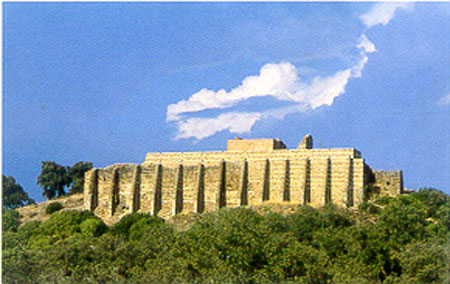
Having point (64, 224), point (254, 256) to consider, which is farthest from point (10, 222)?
point (254, 256)

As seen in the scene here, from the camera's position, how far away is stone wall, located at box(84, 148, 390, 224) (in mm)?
48375

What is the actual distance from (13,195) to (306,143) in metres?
29.3

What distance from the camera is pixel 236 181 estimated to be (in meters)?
51.2

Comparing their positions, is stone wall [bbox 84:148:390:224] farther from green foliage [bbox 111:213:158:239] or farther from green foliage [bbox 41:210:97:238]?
green foliage [bbox 41:210:97:238]

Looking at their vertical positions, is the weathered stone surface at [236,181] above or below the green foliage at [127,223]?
above

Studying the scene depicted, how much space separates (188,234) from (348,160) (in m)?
19.2

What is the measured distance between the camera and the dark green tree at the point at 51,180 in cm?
6556

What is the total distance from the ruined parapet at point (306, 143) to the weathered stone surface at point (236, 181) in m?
0.08

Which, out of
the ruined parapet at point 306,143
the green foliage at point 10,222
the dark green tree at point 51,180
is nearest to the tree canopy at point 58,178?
the dark green tree at point 51,180

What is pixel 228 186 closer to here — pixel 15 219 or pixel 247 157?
pixel 247 157

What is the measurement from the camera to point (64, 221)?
152 ft

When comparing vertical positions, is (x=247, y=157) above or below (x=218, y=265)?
above

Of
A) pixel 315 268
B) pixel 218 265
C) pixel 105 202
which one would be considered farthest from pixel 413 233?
pixel 105 202

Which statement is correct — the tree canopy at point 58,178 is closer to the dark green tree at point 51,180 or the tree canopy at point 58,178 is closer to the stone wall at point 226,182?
the dark green tree at point 51,180
